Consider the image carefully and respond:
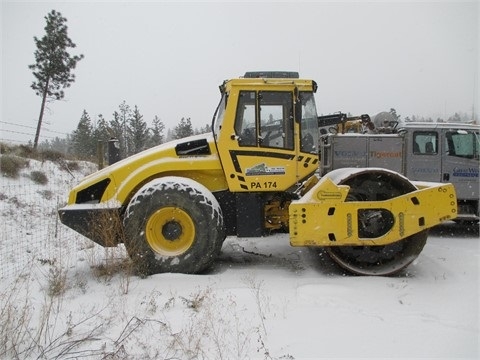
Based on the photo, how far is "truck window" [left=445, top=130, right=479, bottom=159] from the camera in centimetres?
912

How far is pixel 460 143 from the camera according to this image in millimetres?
9133

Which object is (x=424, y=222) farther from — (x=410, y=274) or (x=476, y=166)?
(x=476, y=166)

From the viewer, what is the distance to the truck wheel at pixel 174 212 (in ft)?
18.3

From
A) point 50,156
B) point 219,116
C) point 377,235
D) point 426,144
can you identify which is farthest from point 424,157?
point 50,156

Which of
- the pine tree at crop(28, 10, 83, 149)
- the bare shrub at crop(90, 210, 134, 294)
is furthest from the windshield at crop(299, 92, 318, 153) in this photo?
the pine tree at crop(28, 10, 83, 149)

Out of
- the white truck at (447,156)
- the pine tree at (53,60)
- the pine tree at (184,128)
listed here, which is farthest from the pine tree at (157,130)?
the white truck at (447,156)

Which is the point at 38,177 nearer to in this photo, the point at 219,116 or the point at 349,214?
the point at 219,116

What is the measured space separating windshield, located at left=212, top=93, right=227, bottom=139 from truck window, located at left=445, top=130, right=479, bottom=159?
5.60 meters

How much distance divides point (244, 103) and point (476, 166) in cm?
605

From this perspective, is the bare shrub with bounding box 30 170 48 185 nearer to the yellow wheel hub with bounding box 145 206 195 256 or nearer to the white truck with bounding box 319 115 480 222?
the yellow wheel hub with bounding box 145 206 195 256

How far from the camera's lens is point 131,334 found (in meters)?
3.73

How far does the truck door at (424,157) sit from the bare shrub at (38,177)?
12.8 metres

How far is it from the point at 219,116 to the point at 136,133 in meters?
35.9

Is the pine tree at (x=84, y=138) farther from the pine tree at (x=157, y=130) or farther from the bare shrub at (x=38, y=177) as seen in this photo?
the bare shrub at (x=38, y=177)
